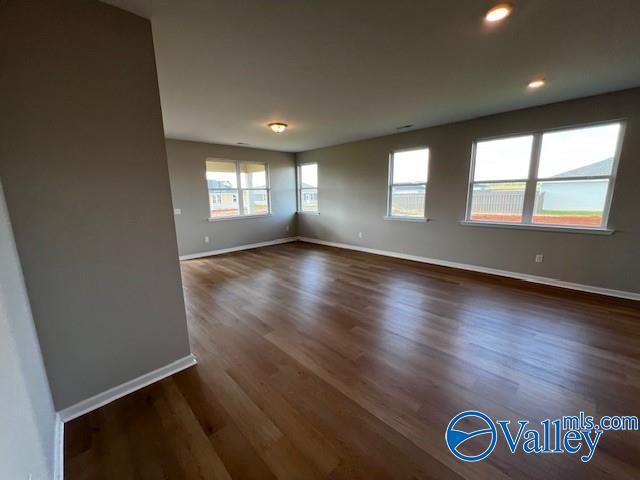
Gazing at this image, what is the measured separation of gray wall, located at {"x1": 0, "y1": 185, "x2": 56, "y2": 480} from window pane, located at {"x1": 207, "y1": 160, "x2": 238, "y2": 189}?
182 inches

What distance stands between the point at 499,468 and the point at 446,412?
34 cm

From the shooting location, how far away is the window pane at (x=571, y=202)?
3270mm

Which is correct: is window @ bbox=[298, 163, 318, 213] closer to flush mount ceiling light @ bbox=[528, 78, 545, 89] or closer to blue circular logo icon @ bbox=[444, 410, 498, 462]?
flush mount ceiling light @ bbox=[528, 78, 545, 89]

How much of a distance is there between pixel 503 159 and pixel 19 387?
5.28 m

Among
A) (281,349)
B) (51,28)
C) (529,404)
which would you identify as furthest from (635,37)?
(51,28)

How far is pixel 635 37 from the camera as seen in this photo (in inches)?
74.1

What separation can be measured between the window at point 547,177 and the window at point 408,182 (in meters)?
0.84

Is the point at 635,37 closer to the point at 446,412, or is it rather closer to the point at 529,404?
the point at 529,404

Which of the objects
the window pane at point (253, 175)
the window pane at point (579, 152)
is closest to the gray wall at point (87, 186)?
the window pane at point (253, 175)

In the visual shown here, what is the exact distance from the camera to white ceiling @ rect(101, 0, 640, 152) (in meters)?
1.62

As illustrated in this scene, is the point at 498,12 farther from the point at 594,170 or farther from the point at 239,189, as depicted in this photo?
the point at 239,189

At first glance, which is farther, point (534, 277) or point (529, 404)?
point (534, 277)

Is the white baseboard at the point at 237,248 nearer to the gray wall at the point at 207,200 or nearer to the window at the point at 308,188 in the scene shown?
the gray wall at the point at 207,200

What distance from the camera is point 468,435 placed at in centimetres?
145
